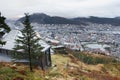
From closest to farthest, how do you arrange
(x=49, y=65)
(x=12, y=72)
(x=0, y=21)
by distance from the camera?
(x=0, y=21) < (x=12, y=72) < (x=49, y=65)

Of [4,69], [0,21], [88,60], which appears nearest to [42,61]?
[4,69]

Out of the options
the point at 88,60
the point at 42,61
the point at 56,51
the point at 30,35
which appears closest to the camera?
Answer: the point at 30,35

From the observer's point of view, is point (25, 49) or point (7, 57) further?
point (7, 57)

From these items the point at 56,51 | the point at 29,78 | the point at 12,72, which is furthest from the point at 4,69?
the point at 56,51

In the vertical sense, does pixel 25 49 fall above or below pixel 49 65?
above

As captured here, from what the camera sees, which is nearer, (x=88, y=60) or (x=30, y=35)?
(x=30, y=35)

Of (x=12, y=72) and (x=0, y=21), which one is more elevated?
(x=0, y=21)

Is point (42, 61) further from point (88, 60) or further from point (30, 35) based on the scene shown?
point (88, 60)

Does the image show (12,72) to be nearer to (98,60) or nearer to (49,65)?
(49,65)

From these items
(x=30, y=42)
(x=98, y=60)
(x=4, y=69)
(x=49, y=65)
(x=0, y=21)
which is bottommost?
(x=98, y=60)
